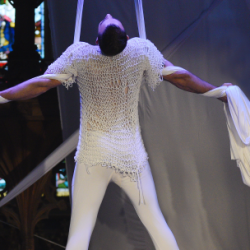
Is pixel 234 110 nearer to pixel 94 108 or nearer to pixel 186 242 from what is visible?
pixel 94 108

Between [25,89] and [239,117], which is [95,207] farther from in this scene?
[239,117]

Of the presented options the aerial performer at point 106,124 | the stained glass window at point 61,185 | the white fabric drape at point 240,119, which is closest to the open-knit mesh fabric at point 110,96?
the aerial performer at point 106,124

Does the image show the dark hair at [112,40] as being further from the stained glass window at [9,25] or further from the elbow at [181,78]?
the stained glass window at [9,25]

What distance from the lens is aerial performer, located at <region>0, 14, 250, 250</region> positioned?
56.2 inches

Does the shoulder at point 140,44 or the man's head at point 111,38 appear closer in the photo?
the man's head at point 111,38

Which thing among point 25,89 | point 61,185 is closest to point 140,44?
point 25,89

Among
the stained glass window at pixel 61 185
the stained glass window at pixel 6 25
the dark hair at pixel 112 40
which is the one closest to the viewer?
the dark hair at pixel 112 40

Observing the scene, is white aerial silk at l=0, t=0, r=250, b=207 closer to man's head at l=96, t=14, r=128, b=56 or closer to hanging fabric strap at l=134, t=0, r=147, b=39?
hanging fabric strap at l=134, t=0, r=147, b=39

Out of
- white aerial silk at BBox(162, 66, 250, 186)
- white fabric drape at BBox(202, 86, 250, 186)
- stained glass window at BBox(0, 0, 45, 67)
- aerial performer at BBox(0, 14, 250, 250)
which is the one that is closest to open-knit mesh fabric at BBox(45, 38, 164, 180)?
aerial performer at BBox(0, 14, 250, 250)

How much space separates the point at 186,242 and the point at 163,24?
1.37 m

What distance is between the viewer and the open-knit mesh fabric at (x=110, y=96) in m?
1.45

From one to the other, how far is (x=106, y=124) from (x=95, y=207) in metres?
0.33

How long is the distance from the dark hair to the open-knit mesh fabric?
0.06 metres

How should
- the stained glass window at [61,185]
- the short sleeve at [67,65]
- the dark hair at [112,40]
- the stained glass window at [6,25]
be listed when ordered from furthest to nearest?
the stained glass window at [6,25] → the stained glass window at [61,185] → the short sleeve at [67,65] → the dark hair at [112,40]
